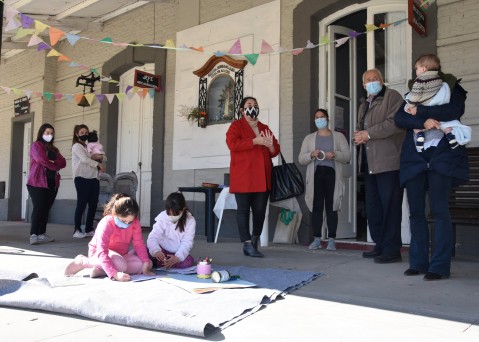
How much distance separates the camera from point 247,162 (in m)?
5.19

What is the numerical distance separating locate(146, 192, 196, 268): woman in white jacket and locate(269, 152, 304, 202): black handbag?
4.34ft

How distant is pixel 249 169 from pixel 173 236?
3.72 feet

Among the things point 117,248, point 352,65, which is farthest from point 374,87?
point 117,248

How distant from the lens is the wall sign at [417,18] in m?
5.29

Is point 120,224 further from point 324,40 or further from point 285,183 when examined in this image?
point 324,40

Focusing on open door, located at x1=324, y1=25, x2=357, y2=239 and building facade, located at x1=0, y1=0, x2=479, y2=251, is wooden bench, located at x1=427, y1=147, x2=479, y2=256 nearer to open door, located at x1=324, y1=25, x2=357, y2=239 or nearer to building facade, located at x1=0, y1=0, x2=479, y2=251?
building facade, located at x1=0, y1=0, x2=479, y2=251

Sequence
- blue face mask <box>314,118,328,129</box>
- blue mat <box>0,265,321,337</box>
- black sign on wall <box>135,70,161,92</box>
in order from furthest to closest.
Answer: black sign on wall <box>135,70,161,92</box> → blue face mask <box>314,118,328,129</box> → blue mat <box>0,265,321,337</box>

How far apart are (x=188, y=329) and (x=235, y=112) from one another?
5.28 metres

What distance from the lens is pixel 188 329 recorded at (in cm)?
266

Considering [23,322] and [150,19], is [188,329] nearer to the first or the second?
[23,322]

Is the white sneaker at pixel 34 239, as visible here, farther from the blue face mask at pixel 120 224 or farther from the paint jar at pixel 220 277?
the paint jar at pixel 220 277

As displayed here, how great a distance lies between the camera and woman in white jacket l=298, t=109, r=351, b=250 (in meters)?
5.66

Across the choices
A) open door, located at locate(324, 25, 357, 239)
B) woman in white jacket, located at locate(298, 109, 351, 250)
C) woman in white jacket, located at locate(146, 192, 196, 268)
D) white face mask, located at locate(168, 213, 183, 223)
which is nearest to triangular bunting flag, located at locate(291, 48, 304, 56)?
open door, located at locate(324, 25, 357, 239)

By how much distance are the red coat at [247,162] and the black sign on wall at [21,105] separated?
26.9 feet
